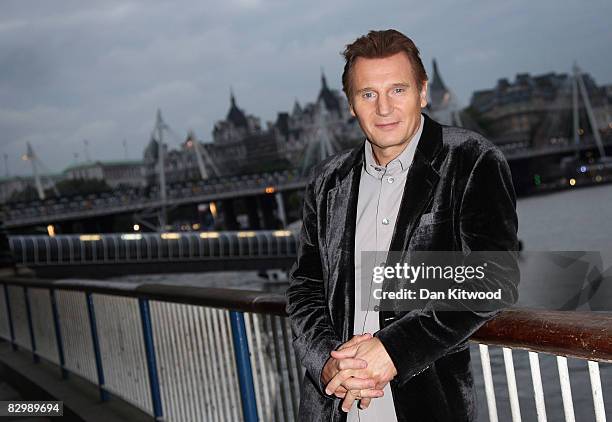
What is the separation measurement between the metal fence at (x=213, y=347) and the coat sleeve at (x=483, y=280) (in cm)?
12

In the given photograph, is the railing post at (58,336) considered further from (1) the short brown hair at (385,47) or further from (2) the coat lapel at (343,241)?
(1) the short brown hair at (385,47)

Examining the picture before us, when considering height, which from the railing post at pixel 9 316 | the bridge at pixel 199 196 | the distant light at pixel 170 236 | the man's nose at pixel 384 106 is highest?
the man's nose at pixel 384 106

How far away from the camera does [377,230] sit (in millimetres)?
1821

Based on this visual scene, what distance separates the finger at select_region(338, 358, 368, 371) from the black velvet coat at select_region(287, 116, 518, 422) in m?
0.06

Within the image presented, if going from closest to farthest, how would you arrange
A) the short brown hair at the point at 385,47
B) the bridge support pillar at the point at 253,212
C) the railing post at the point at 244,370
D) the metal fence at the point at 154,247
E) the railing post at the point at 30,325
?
1. the short brown hair at the point at 385,47
2. the railing post at the point at 244,370
3. the railing post at the point at 30,325
4. the metal fence at the point at 154,247
5. the bridge support pillar at the point at 253,212

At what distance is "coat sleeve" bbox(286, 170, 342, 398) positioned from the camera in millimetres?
1888

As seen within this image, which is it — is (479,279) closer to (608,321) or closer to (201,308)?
(608,321)

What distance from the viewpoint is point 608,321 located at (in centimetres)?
148

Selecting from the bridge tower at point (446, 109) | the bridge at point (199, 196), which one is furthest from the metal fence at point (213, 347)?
the bridge tower at point (446, 109)

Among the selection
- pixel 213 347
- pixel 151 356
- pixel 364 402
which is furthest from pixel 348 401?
pixel 151 356

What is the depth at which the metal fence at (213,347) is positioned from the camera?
5.32ft

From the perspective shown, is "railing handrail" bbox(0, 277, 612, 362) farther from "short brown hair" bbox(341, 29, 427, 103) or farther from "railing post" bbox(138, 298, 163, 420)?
"railing post" bbox(138, 298, 163, 420)

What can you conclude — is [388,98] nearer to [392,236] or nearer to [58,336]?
[392,236]

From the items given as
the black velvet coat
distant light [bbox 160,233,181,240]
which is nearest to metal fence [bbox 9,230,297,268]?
distant light [bbox 160,233,181,240]
